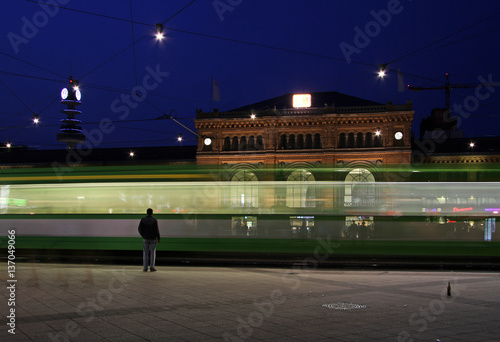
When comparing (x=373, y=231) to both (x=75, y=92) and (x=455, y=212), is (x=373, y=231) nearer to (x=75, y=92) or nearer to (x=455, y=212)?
(x=455, y=212)

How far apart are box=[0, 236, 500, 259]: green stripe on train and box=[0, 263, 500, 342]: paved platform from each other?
978mm

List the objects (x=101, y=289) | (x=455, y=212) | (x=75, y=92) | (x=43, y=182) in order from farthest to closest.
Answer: (x=75, y=92)
(x=43, y=182)
(x=455, y=212)
(x=101, y=289)

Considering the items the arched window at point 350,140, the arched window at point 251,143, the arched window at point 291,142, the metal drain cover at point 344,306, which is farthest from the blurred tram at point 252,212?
the arched window at point 251,143

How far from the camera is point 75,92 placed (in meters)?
21.3

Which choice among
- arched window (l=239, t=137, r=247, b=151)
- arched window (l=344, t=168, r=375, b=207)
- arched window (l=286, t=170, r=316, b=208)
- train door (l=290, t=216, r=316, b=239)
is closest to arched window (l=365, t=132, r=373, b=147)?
arched window (l=239, t=137, r=247, b=151)

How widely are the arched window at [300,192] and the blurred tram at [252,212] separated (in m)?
0.03

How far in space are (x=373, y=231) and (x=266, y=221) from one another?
2.83m

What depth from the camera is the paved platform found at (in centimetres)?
575

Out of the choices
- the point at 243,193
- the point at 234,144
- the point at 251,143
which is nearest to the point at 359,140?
the point at 251,143

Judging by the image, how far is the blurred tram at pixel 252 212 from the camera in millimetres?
12242

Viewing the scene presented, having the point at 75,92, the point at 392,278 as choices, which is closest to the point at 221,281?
the point at 392,278

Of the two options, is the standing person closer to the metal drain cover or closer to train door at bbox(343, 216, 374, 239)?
train door at bbox(343, 216, 374, 239)

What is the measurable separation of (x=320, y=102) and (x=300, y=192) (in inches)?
1553

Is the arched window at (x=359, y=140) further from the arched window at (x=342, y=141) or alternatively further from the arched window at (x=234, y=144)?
the arched window at (x=234, y=144)
